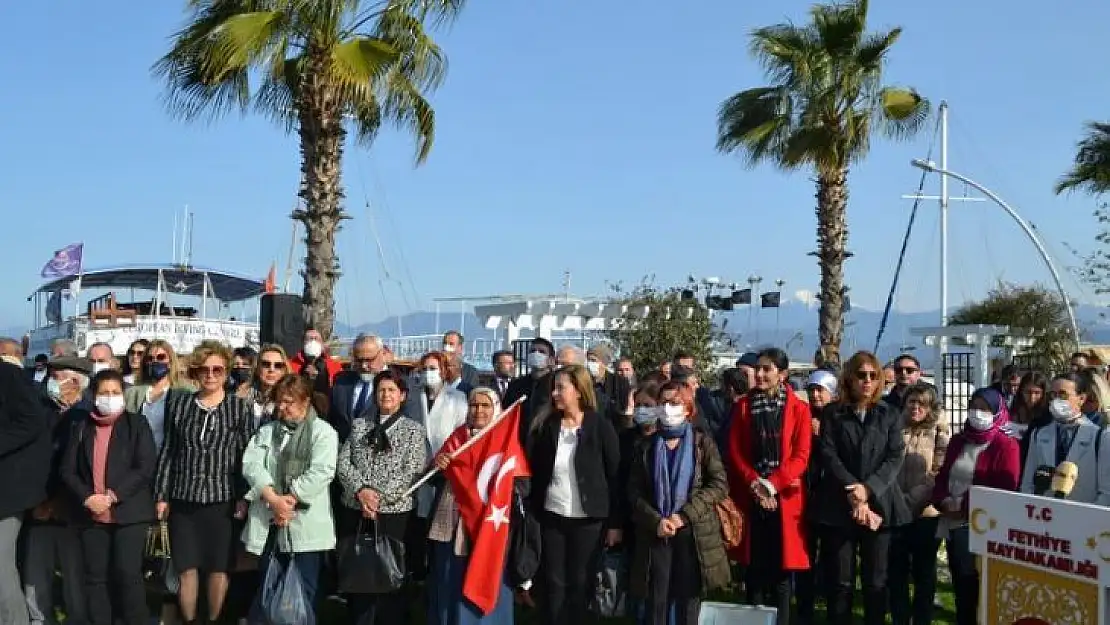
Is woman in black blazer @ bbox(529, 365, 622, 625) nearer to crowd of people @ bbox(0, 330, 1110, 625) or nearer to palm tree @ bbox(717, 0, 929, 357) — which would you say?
crowd of people @ bbox(0, 330, 1110, 625)

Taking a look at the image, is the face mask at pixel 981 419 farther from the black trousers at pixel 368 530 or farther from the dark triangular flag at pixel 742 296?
the dark triangular flag at pixel 742 296

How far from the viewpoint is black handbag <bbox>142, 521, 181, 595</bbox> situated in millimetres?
7816

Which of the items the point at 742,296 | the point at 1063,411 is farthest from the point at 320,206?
the point at 742,296

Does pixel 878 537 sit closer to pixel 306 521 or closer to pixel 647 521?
pixel 647 521

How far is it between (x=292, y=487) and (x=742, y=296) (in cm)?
2704

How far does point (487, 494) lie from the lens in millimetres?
7449

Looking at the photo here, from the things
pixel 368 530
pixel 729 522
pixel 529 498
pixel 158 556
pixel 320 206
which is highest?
pixel 320 206

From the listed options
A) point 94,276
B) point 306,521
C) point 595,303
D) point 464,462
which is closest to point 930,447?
point 464,462

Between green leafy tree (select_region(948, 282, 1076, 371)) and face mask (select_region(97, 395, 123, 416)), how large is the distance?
19.3 meters

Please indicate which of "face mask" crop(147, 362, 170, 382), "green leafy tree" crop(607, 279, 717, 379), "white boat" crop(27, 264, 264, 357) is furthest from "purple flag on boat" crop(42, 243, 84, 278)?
"face mask" crop(147, 362, 170, 382)

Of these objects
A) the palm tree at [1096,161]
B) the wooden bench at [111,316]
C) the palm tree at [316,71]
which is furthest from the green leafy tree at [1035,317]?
the wooden bench at [111,316]

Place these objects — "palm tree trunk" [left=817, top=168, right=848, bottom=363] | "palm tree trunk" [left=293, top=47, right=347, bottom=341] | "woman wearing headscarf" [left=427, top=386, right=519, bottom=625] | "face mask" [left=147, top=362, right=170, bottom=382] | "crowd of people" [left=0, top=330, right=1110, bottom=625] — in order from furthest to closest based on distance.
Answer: "palm tree trunk" [left=817, top=168, right=848, bottom=363], "palm tree trunk" [left=293, top=47, right=347, bottom=341], "face mask" [left=147, top=362, right=170, bottom=382], "woman wearing headscarf" [left=427, top=386, right=519, bottom=625], "crowd of people" [left=0, top=330, right=1110, bottom=625]

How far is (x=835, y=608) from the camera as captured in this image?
24.6 ft

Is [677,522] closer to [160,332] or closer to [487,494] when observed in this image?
[487,494]
